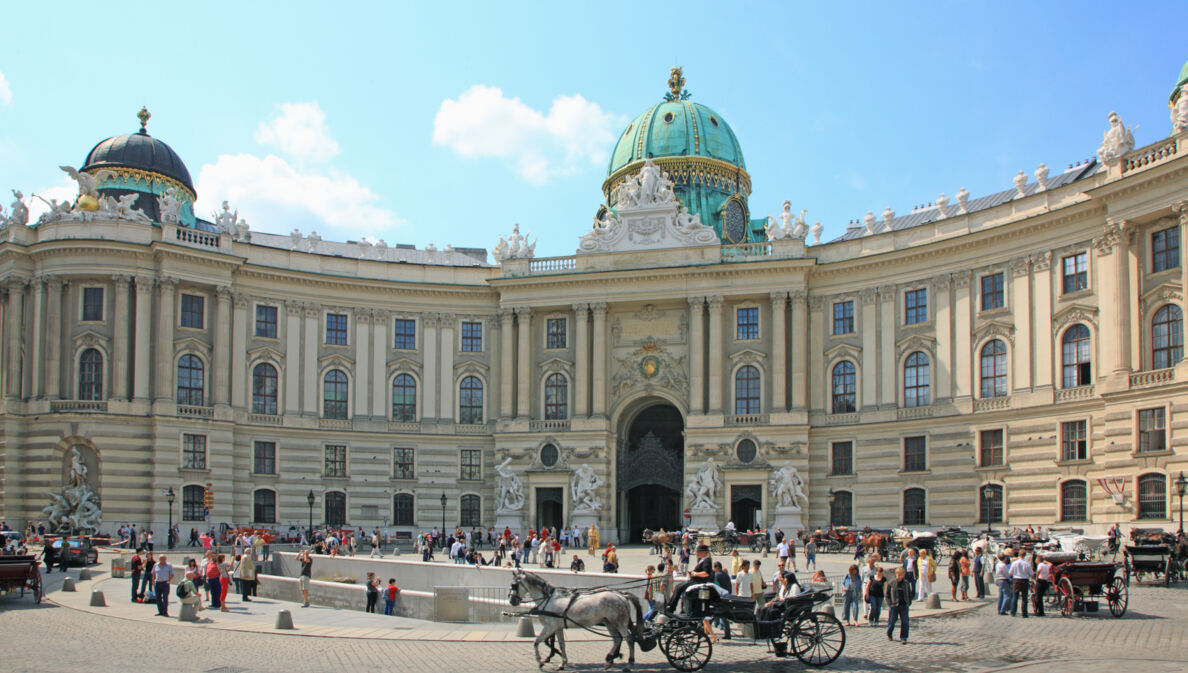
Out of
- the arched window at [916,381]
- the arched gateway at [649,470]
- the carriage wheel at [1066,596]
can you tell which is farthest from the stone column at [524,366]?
the carriage wheel at [1066,596]

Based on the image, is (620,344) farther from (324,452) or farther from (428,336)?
(324,452)

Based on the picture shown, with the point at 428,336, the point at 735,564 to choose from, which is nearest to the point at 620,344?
the point at 428,336

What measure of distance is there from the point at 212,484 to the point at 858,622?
3954 centimetres

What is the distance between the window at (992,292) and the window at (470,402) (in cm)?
2816

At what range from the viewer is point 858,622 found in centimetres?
2684

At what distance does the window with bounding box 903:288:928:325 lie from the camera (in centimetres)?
5600

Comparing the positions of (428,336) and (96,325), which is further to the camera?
(428,336)

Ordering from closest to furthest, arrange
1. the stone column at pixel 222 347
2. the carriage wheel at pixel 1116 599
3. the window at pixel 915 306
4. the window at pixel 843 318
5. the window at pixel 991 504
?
the carriage wheel at pixel 1116 599 < the window at pixel 991 504 < the window at pixel 915 306 < the stone column at pixel 222 347 < the window at pixel 843 318

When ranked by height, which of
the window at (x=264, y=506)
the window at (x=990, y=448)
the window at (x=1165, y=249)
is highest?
the window at (x=1165, y=249)

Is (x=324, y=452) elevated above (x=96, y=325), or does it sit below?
below

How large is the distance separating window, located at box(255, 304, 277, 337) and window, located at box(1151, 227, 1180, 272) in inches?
1710

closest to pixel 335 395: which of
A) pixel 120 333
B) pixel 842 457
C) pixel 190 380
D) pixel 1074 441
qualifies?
pixel 190 380

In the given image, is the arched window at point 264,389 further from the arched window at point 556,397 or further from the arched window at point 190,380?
the arched window at point 556,397

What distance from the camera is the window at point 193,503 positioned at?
55.7 m
